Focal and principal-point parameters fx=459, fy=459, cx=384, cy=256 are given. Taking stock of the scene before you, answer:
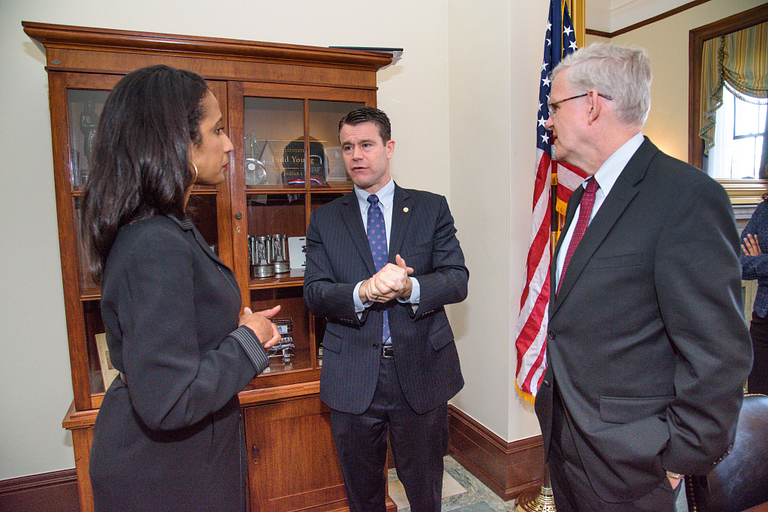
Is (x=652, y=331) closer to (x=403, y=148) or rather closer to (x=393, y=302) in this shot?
(x=393, y=302)

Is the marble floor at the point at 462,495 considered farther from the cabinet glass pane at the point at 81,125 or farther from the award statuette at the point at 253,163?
the cabinet glass pane at the point at 81,125

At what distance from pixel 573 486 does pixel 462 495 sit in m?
1.45

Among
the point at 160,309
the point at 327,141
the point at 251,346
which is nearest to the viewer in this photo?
the point at 160,309

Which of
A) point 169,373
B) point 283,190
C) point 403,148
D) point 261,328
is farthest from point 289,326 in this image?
point 169,373

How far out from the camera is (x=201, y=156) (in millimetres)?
1144

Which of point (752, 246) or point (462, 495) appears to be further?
point (752, 246)

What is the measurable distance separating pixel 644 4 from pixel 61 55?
4.27 metres

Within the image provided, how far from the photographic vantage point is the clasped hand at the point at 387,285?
1.62m

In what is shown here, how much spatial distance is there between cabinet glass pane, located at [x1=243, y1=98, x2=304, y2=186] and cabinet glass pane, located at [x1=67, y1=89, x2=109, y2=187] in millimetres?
611

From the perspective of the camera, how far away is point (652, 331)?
115 centimetres

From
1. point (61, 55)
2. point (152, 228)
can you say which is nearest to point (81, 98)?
point (61, 55)

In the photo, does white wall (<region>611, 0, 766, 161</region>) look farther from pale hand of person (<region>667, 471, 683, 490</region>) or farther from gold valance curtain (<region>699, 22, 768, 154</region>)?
pale hand of person (<region>667, 471, 683, 490</region>)

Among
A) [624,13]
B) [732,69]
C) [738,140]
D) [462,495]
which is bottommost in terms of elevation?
[462,495]

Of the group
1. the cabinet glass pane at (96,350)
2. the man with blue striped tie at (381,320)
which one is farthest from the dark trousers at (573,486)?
the cabinet glass pane at (96,350)
